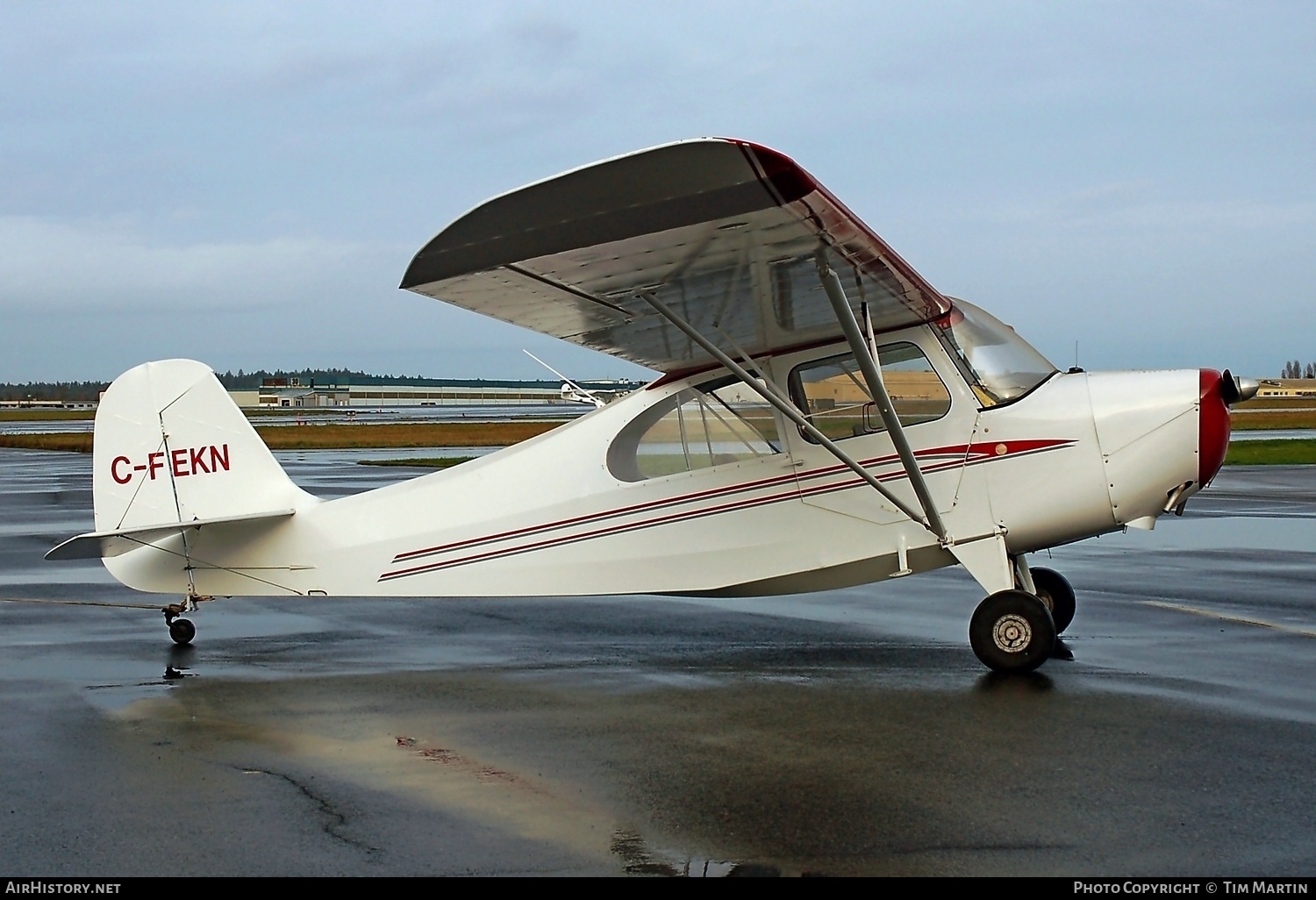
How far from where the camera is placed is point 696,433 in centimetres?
808

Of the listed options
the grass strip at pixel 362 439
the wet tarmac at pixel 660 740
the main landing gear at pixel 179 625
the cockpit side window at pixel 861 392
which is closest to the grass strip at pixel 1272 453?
the wet tarmac at pixel 660 740

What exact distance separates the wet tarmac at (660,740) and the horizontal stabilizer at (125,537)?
0.76 m

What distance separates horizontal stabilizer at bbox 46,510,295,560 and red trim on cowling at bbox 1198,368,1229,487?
6063 millimetres

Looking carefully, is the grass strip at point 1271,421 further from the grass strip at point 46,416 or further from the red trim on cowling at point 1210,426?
the grass strip at point 46,416

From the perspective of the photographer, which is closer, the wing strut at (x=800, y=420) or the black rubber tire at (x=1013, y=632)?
the wing strut at (x=800, y=420)

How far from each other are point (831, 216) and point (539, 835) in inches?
127

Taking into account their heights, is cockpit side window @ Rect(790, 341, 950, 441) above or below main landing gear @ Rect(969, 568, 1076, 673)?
above

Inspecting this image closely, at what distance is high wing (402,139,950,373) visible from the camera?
494 centimetres

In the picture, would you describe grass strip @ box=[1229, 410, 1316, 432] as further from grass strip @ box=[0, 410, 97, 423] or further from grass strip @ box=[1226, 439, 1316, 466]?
grass strip @ box=[0, 410, 97, 423]

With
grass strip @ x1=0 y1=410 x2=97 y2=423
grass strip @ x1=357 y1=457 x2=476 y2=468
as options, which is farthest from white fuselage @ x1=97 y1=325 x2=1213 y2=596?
grass strip @ x1=0 y1=410 x2=97 y2=423

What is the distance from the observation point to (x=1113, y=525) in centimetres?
749

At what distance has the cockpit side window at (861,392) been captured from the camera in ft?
25.3

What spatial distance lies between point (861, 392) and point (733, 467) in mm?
974

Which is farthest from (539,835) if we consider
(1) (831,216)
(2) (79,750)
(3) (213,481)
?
(3) (213,481)
